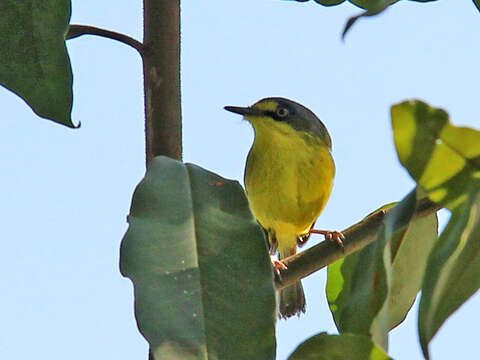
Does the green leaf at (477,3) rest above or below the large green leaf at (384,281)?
above

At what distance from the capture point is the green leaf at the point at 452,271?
41.6 inches

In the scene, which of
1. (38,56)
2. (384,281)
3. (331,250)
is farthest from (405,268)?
(38,56)

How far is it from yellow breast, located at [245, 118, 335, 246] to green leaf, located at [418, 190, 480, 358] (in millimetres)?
2931

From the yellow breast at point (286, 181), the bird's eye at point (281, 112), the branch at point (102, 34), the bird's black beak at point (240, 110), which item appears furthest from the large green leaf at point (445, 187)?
the bird's eye at point (281, 112)

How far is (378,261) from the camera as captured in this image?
1.16 metres

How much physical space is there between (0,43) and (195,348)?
74 centimetres

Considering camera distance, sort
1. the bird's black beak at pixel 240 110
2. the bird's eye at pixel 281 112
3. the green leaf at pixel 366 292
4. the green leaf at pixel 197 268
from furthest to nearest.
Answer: the bird's eye at pixel 281 112 → the bird's black beak at pixel 240 110 → the green leaf at pixel 197 268 → the green leaf at pixel 366 292

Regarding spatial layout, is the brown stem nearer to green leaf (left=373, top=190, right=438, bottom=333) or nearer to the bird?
green leaf (left=373, top=190, right=438, bottom=333)

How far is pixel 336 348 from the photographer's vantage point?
1.20 meters

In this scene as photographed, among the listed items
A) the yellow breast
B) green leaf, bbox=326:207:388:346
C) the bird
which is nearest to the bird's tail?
the bird

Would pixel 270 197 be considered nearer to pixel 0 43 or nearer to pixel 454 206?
pixel 0 43

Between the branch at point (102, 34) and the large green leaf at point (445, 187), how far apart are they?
2.20 feet

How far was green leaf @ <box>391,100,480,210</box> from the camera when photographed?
1123 mm

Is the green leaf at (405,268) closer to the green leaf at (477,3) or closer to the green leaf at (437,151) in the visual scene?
the green leaf at (477,3)
